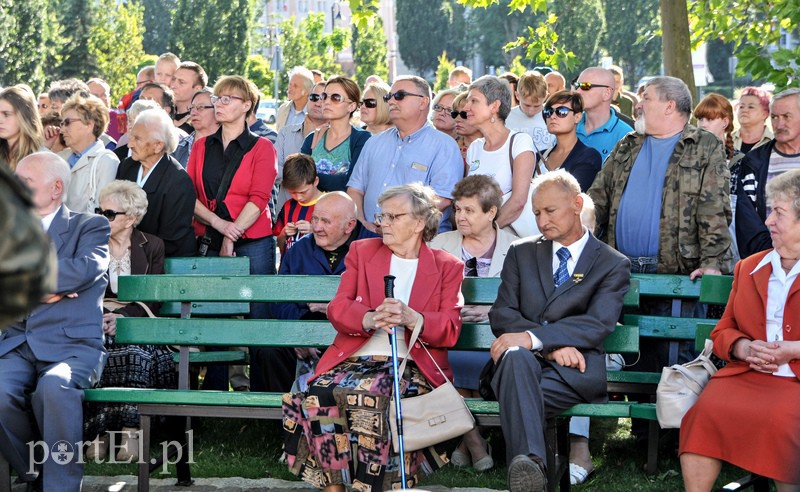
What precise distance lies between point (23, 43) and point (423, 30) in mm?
59820

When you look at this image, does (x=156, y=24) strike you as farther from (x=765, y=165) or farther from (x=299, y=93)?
(x=765, y=165)

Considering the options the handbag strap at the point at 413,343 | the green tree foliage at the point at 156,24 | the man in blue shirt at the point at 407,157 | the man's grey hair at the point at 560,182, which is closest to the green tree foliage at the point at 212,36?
the green tree foliage at the point at 156,24

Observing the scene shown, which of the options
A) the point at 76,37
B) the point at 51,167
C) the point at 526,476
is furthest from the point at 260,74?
the point at 526,476

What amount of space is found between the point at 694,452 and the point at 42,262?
393cm

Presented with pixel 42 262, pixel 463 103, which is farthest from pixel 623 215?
pixel 42 262

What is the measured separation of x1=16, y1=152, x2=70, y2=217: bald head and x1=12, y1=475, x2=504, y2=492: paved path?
150cm

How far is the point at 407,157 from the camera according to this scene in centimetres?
781

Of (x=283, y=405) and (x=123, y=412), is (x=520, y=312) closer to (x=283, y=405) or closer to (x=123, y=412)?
(x=283, y=405)

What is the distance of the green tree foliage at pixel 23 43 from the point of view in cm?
4012

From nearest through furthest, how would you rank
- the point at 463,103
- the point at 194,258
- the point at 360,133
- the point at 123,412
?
1. the point at 123,412
2. the point at 194,258
3. the point at 463,103
4. the point at 360,133

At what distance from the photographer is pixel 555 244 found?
6074 millimetres

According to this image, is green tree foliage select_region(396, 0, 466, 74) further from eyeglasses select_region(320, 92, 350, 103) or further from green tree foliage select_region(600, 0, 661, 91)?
eyeglasses select_region(320, 92, 350, 103)

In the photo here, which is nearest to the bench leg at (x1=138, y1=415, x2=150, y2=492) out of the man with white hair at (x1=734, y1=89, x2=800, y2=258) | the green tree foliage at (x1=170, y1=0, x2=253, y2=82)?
the man with white hair at (x1=734, y1=89, x2=800, y2=258)

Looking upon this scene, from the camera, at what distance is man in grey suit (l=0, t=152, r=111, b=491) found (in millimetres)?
5781
